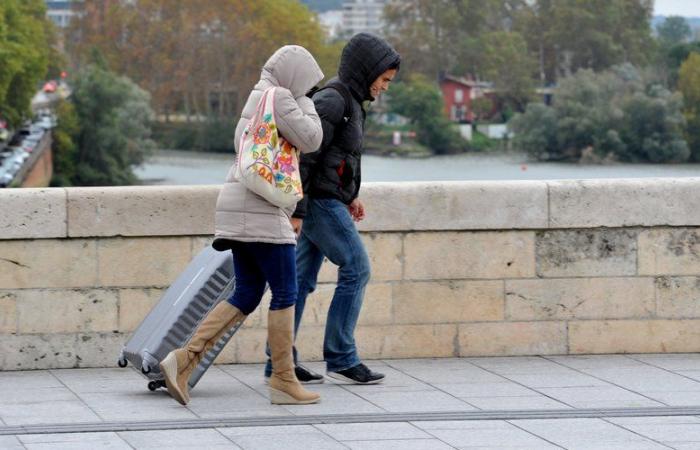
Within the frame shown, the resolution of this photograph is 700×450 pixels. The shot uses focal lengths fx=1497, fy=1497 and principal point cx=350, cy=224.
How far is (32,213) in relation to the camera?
21.1 ft

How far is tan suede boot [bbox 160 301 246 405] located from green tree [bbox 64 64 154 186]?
7402 cm

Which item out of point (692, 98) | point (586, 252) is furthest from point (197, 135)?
point (586, 252)

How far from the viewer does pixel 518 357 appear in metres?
6.82

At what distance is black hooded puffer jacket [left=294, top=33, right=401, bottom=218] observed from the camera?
18.7 feet

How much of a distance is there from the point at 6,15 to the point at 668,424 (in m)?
64.7

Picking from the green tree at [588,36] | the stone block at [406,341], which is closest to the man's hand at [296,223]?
the stone block at [406,341]

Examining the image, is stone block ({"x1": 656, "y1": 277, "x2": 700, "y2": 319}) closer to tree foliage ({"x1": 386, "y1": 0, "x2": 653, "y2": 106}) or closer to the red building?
the red building

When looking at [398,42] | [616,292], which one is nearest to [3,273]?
[616,292]

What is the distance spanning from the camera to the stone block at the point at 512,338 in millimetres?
6820

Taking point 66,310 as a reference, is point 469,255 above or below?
above

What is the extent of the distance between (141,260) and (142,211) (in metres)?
0.22

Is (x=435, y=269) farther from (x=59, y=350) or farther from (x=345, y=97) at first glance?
(x=59, y=350)

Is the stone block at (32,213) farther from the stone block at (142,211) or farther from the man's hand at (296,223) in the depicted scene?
the man's hand at (296,223)

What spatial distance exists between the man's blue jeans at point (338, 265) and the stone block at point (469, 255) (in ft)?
2.88
